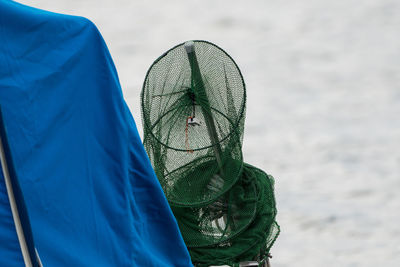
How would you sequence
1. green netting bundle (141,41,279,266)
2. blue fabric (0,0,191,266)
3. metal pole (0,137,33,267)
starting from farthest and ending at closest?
green netting bundle (141,41,279,266) < blue fabric (0,0,191,266) < metal pole (0,137,33,267)

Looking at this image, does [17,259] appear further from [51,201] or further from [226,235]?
[226,235]

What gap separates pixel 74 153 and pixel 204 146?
123 inches

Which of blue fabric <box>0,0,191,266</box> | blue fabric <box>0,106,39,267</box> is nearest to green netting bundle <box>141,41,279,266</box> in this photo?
blue fabric <box>0,0,191,266</box>

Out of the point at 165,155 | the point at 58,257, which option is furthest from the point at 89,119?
the point at 165,155

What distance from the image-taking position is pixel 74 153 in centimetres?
464

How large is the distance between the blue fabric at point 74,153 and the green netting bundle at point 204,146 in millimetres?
2371

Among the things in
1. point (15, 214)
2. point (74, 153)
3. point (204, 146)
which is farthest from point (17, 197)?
point (204, 146)

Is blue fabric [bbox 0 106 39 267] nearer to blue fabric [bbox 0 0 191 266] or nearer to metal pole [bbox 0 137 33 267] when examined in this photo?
metal pole [bbox 0 137 33 267]

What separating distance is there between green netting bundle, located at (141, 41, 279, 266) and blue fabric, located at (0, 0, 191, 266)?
2.37 m

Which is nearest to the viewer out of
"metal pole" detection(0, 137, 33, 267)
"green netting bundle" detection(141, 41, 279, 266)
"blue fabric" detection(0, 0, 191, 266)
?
"metal pole" detection(0, 137, 33, 267)

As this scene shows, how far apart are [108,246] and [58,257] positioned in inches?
Answer: 18.9

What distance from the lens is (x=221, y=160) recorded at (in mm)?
7629

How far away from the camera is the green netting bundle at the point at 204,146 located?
7.57 m

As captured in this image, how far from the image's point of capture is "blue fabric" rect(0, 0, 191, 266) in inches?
170
